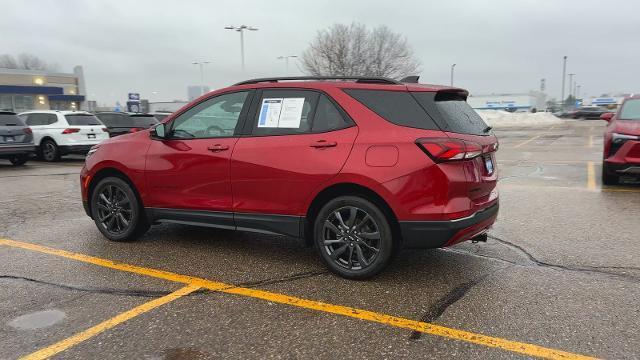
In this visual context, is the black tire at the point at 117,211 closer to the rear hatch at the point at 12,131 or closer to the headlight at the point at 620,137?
the headlight at the point at 620,137

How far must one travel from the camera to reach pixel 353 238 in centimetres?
407

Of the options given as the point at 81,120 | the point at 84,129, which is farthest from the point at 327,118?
the point at 81,120

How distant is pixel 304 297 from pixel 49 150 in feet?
43.2

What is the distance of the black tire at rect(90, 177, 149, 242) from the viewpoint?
5.19 metres

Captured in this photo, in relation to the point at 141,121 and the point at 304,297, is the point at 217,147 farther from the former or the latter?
the point at 141,121

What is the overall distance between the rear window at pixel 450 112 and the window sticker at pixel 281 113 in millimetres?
1030

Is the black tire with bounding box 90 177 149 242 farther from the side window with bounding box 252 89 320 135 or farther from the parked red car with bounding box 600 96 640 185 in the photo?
the parked red car with bounding box 600 96 640 185

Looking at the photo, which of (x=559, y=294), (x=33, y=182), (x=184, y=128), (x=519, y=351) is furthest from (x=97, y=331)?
(x=33, y=182)

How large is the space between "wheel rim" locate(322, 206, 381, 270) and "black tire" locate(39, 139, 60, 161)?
41.2ft

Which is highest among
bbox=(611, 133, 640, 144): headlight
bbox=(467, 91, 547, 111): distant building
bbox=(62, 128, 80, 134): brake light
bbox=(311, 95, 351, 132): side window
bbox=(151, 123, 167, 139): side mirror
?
bbox=(467, 91, 547, 111): distant building

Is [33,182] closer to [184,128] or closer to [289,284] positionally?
[184,128]

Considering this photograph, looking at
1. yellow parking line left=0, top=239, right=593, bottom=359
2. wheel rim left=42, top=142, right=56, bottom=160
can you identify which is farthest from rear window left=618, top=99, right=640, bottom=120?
wheel rim left=42, top=142, right=56, bottom=160

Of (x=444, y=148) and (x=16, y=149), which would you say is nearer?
(x=444, y=148)

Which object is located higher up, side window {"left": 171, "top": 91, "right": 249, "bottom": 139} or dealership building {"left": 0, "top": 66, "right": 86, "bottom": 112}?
dealership building {"left": 0, "top": 66, "right": 86, "bottom": 112}
